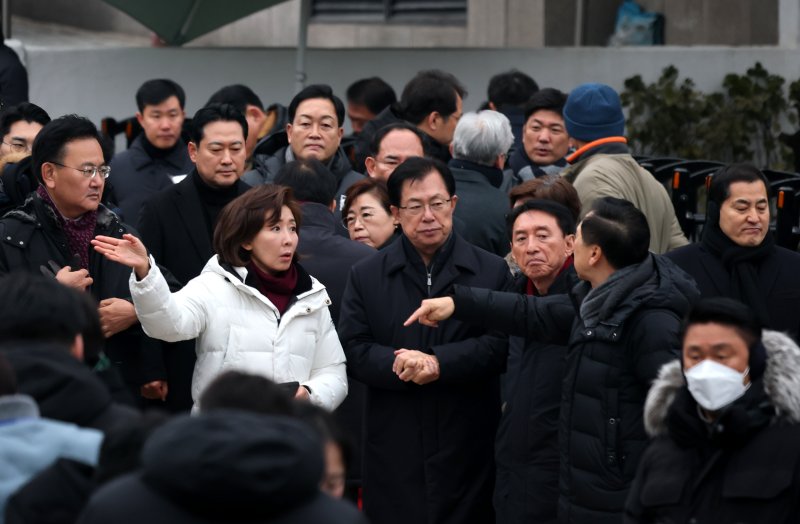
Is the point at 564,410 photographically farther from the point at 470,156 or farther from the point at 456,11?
the point at 456,11

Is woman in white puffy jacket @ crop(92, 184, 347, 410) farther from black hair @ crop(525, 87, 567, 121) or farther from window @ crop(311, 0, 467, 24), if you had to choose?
window @ crop(311, 0, 467, 24)

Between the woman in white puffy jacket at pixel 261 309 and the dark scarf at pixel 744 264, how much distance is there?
1.58 m

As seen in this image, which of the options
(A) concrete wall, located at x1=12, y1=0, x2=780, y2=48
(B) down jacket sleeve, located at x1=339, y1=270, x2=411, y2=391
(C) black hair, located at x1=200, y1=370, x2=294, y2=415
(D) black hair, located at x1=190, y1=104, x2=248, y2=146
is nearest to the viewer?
(C) black hair, located at x1=200, y1=370, x2=294, y2=415

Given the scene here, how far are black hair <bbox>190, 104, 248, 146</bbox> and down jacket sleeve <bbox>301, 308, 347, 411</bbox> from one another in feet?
4.31

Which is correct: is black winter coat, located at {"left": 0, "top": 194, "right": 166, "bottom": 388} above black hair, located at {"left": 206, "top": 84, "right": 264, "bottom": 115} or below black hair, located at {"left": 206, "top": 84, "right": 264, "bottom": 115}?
below

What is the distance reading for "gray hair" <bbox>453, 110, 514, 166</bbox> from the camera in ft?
21.4

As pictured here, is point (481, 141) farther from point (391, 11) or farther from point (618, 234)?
point (391, 11)

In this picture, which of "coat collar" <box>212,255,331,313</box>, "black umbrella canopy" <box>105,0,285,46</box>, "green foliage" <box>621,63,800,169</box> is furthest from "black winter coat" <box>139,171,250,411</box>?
"green foliage" <box>621,63,800,169</box>

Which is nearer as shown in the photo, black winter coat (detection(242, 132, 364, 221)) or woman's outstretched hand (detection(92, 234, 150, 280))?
woman's outstretched hand (detection(92, 234, 150, 280))

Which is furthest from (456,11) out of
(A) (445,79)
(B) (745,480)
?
(B) (745,480)

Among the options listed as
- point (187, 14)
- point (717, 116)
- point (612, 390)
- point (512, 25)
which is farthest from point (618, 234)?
point (512, 25)

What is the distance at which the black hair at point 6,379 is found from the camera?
2.92 m

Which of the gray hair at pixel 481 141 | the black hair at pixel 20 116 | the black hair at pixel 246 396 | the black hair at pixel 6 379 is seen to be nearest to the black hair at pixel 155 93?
the black hair at pixel 20 116

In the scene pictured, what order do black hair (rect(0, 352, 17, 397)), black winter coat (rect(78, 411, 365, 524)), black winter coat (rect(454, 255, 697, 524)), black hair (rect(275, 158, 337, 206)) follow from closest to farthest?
1. black winter coat (rect(78, 411, 365, 524))
2. black hair (rect(0, 352, 17, 397))
3. black winter coat (rect(454, 255, 697, 524))
4. black hair (rect(275, 158, 337, 206))
